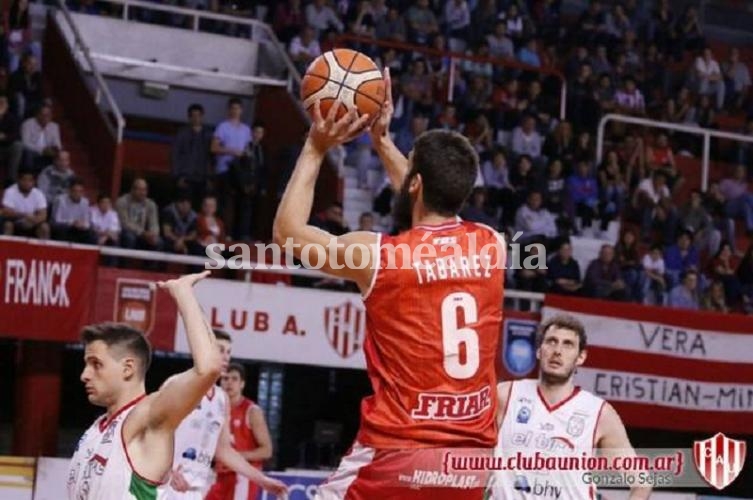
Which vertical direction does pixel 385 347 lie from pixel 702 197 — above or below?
below

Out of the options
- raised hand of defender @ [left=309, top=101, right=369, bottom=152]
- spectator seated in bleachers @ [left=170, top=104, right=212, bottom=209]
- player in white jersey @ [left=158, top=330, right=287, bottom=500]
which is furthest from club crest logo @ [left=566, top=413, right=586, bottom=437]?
spectator seated in bleachers @ [left=170, top=104, right=212, bottom=209]

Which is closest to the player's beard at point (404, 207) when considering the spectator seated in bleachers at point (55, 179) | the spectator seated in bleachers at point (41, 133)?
the spectator seated in bleachers at point (55, 179)

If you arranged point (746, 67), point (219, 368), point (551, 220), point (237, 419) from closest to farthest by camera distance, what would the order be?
point (219, 368) < point (237, 419) < point (551, 220) < point (746, 67)

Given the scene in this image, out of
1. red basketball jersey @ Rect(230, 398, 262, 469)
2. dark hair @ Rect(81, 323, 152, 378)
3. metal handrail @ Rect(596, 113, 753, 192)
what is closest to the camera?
dark hair @ Rect(81, 323, 152, 378)

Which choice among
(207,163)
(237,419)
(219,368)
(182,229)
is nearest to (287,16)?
(207,163)

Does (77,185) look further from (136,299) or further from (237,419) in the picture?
(237,419)

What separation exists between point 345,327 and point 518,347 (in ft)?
5.95

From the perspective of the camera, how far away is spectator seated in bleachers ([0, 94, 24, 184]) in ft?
53.3

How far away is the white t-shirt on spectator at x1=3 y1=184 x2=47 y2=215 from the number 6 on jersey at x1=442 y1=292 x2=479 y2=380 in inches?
403

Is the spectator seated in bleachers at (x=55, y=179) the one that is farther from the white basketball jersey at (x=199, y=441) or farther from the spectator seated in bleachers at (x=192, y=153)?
the white basketball jersey at (x=199, y=441)

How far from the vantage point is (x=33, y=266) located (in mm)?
13703

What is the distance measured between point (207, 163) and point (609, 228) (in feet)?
19.2

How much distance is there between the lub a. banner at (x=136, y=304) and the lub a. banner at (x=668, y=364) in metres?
3.93

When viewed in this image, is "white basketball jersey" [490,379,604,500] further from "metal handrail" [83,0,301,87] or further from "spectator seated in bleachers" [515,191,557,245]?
"metal handrail" [83,0,301,87]
